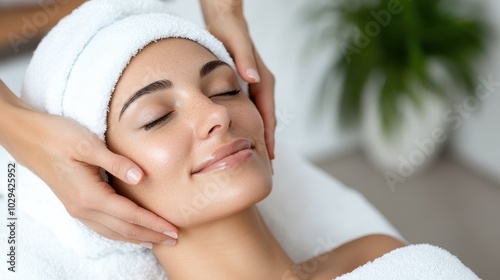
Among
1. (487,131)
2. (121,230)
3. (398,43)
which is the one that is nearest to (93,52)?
(121,230)

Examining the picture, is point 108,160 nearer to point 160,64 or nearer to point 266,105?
point 160,64

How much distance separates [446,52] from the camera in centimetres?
249

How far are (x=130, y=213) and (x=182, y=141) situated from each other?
170 millimetres

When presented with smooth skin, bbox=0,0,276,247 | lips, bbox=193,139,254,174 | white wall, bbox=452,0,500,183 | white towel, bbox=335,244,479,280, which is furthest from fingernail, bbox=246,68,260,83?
white wall, bbox=452,0,500,183

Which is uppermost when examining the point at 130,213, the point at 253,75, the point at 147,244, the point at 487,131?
the point at 253,75

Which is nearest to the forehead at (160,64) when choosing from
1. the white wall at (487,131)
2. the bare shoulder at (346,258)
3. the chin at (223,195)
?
the chin at (223,195)

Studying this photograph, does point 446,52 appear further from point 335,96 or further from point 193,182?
point 193,182

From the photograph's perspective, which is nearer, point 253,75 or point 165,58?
point 165,58

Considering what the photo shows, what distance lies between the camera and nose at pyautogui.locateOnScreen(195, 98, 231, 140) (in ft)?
3.88

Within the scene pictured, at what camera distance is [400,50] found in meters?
2.52

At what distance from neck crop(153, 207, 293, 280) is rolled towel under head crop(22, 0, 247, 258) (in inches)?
4.6

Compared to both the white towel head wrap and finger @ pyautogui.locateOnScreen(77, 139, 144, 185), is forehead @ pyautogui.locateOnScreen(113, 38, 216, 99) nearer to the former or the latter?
the white towel head wrap

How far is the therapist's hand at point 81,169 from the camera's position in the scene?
112 centimetres

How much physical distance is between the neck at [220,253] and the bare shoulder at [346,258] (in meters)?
0.09
